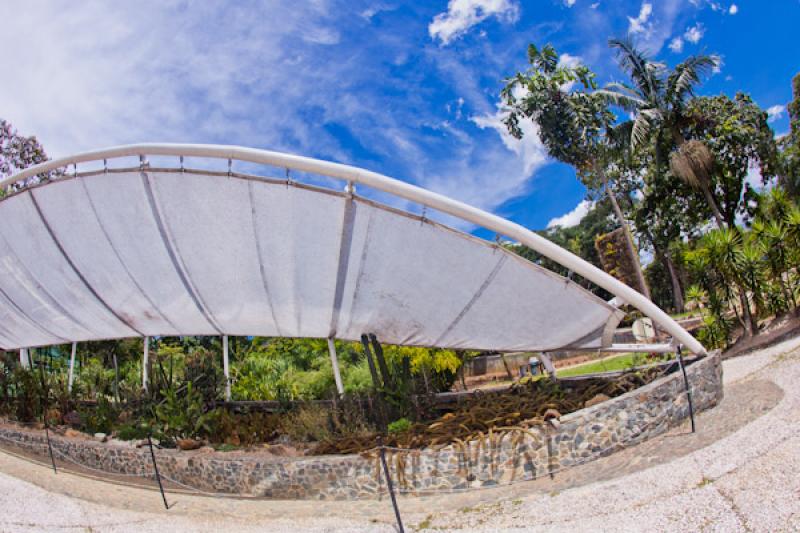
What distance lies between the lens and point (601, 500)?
4312 mm

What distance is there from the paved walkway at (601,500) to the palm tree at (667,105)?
15.6 metres

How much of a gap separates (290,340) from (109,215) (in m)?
13.3

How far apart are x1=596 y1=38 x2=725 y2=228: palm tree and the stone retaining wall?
54.1 ft

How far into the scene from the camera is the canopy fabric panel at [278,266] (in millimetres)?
6031

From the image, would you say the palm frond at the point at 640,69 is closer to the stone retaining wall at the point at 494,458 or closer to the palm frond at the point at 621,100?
the palm frond at the point at 621,100

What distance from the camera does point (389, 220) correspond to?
5887 millimetres

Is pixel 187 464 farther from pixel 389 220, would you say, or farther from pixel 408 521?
pixel 389 220

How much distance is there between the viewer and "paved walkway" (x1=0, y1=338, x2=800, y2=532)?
371 centimetres

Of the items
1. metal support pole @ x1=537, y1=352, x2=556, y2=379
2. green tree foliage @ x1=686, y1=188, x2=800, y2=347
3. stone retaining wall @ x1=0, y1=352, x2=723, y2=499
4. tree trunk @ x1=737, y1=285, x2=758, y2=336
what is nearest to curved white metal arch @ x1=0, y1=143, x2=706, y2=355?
stone retaining wall @ x1=0, y1=352, x2=723, y2=499

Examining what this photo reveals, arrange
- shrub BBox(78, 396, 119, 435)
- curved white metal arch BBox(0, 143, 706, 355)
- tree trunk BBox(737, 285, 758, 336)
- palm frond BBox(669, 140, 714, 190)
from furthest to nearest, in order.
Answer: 1. palm frond BBox(669, 140, 714, 190)
2. tree trunk BBox(737, 285, 758, 336)
3. shrub BBox(78, 396, 119, 435)
4. curved white metal arch BBox(0, 143, 706, 355)

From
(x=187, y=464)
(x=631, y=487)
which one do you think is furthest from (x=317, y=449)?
(x=631, y=487)

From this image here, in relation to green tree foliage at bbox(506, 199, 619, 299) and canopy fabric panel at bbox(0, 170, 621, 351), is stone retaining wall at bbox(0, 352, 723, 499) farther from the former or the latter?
green tree foliage at bbox(506, 199, 619, 299)

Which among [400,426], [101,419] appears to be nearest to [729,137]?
[400,426]

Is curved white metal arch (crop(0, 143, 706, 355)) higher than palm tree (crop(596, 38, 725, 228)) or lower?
lower
